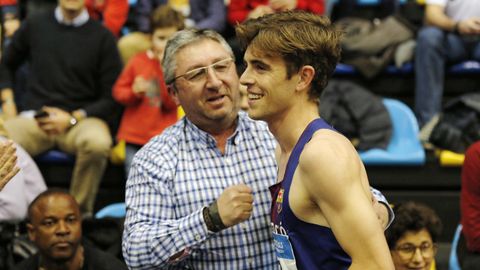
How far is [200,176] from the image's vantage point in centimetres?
372

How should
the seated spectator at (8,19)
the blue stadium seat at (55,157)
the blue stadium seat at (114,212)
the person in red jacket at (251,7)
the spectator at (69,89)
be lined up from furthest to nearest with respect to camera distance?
the seated spectator at (8,19), the person in red jacket at (251,7), the blue stadium seat at (55,157), the spectator at (69,89), the blue stadium seat at (114,212)

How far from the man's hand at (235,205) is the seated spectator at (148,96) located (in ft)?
9.41

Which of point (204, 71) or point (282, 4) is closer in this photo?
point (204, 71)

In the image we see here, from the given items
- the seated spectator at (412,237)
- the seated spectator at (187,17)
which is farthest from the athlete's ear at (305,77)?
the seated spectator at (187,17)

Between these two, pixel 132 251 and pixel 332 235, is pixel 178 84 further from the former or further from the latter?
pixel 332 235

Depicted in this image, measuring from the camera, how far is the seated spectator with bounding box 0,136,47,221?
17.2 ft

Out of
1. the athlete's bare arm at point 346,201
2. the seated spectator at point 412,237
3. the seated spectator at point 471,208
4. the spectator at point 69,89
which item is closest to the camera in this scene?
the athlete's bare arm at point 346,201

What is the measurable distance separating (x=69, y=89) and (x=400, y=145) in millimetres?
2231

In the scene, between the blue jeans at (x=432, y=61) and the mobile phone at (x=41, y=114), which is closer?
the mobile phone at (x=41, y=114)

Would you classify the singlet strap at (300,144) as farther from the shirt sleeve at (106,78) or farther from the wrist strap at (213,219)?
the shirt sleeve at (106,78)

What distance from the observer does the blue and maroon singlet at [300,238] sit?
2.83 metres

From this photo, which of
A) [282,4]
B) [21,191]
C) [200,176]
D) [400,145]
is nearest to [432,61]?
[400,145]

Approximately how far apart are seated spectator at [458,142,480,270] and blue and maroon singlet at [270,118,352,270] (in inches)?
85.1

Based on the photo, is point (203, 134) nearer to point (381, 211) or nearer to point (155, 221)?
point (155, 221)
